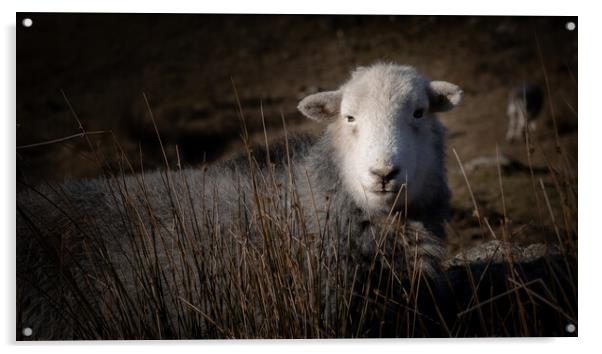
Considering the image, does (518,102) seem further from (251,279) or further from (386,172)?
(251,279)

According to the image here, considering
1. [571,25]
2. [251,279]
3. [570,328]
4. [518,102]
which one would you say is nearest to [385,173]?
[251,279]

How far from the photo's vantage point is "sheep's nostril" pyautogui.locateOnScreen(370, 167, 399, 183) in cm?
265

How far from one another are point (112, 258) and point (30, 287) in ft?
1.36

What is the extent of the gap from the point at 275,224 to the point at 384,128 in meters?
0.64

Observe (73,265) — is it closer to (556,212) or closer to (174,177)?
(174,177)

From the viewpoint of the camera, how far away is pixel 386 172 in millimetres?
2650

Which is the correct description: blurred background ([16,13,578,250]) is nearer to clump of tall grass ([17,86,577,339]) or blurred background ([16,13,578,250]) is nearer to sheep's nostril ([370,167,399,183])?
clump of tall grass ([17,86,577,339])

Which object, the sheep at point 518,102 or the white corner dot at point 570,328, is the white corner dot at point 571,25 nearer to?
the sheep at point 518,102

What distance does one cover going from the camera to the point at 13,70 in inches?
123

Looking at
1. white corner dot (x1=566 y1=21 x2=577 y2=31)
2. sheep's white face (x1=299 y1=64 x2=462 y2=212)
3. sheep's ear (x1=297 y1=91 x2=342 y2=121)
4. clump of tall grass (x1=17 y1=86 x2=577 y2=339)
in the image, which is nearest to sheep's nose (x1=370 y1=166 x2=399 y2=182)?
sheep's white face (x1=299 y1=64 x2=462 y2=212)

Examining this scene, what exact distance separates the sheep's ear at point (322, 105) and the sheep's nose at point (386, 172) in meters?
0.54

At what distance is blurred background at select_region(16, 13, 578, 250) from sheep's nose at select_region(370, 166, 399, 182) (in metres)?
0.59
